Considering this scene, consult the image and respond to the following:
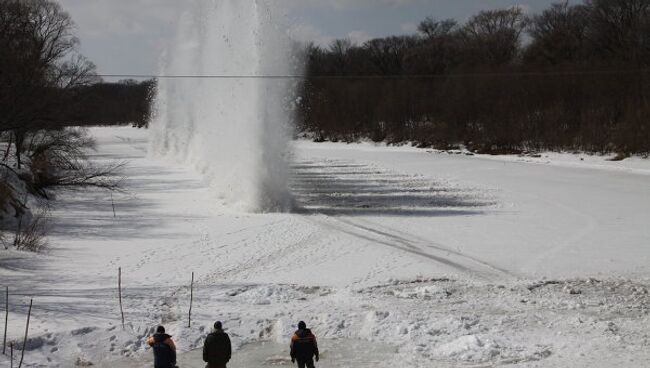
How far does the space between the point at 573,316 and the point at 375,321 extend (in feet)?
11.9

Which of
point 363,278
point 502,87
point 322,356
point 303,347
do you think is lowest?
point 322,356

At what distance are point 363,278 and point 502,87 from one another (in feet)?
204

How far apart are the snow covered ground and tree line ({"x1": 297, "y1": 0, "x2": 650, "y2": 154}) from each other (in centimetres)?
2149

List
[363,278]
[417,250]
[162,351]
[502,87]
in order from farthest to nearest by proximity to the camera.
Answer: [502,87]
[417,250]
[363,278]
[162,351]

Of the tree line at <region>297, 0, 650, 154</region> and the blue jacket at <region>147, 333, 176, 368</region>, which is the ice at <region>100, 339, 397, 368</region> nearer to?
the blue jacket at <region>147, 333, 176, 368</region>

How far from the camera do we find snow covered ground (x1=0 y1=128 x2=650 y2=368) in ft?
35.3

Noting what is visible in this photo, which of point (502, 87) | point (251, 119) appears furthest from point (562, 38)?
point (251, 119)

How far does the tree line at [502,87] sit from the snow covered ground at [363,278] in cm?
2149

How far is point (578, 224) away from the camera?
21.6m

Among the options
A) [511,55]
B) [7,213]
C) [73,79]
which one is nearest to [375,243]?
[7,213]

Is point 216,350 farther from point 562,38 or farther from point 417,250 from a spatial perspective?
point 562,38

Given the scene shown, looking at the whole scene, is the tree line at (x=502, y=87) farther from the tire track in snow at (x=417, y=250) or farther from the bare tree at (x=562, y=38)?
the tire track in snow at (x=417, y=250)

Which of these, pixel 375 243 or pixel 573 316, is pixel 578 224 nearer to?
pixel 375 243

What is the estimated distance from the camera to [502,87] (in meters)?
72.9
